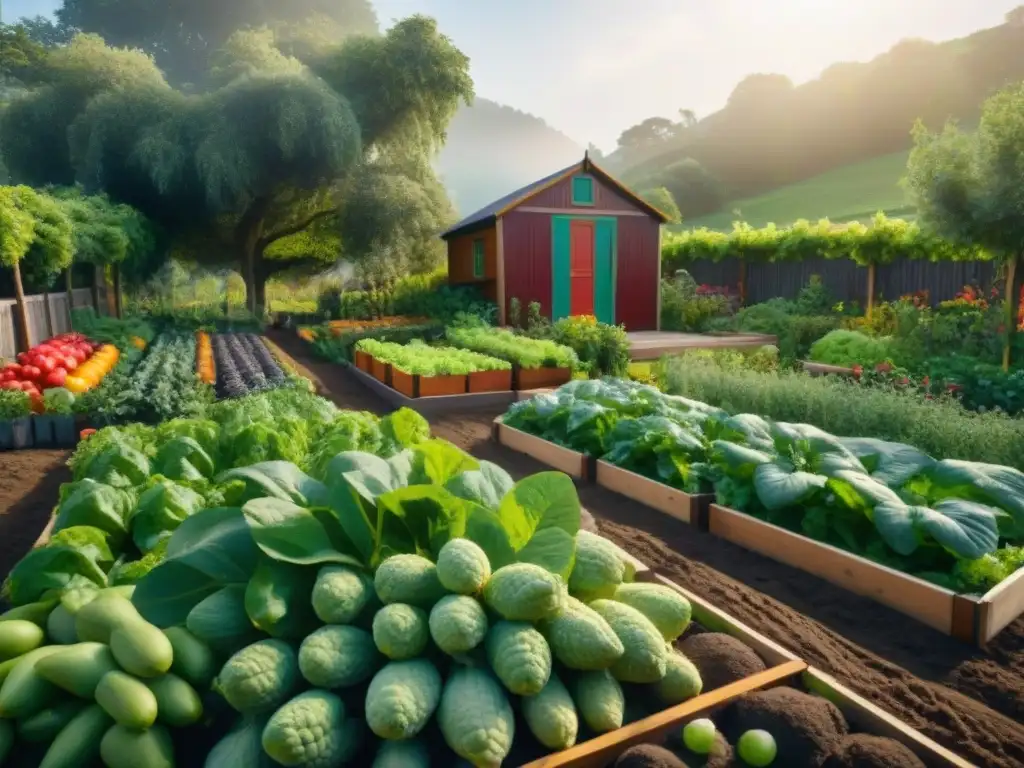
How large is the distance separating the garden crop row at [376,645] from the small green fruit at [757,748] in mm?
17

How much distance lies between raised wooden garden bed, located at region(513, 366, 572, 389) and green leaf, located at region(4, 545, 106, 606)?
7.71 meters

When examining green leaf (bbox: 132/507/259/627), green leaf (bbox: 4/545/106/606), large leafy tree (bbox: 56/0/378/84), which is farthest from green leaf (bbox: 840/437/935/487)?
large leafy tree (bbox: 56/0/378/84)

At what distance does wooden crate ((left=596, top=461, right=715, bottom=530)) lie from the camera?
4570 mm

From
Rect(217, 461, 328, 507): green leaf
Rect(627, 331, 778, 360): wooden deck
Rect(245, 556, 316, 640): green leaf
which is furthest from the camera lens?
Rect(627, 331, 778, 360): wooden deck

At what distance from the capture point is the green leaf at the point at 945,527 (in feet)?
10.5

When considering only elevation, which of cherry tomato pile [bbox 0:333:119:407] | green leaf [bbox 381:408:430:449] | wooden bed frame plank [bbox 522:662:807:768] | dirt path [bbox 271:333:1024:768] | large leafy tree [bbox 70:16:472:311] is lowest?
dirt path [bbox 271:333:1024:768]

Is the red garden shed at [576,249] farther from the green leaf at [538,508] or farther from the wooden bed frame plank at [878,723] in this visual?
the wooden bed frame plank at [878,723]

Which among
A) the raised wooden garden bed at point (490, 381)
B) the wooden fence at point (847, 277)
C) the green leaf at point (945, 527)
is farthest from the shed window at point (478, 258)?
the green leaf at point (945, 527)

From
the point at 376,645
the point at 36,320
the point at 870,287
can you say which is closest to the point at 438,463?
the point at 376,645

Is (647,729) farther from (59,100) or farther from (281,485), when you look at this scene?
(59,100)

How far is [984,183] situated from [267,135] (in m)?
19.6

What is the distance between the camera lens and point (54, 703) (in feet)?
5.50

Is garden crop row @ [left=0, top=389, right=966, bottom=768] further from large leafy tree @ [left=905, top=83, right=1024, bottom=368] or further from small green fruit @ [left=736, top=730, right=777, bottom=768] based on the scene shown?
large leafy tree @ [left=905, top=83, right=1024, bottom=368]

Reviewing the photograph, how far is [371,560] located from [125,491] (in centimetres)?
158
